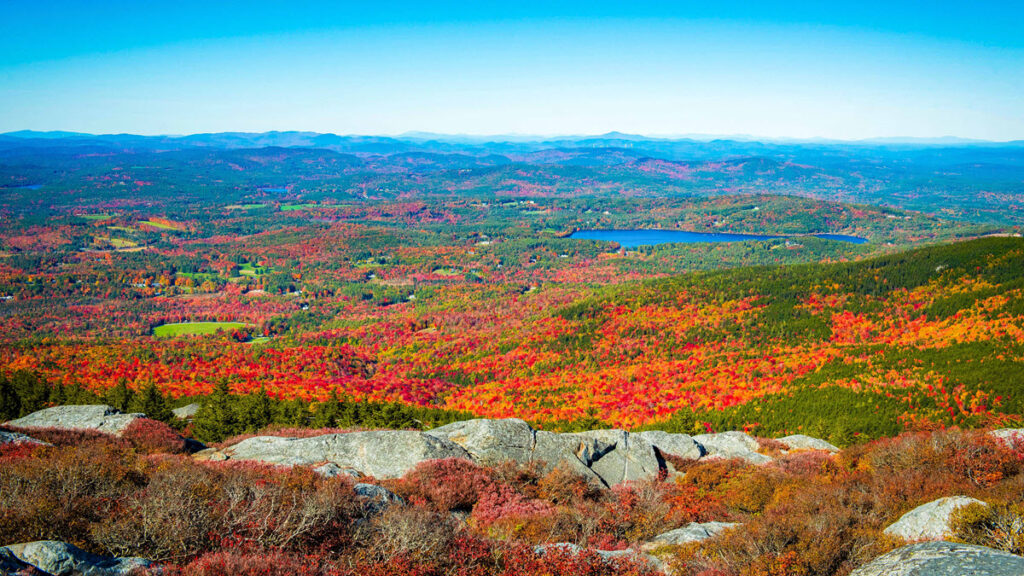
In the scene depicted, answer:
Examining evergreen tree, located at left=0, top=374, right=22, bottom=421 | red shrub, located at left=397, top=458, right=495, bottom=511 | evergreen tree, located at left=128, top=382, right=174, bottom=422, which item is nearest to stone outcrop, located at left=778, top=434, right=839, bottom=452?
red shrub, located at left=397, top=458, right=495, bottom=511

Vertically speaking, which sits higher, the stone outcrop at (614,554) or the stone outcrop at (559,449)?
the stone outcrop at (614,554)

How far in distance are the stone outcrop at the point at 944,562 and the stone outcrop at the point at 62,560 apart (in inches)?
835

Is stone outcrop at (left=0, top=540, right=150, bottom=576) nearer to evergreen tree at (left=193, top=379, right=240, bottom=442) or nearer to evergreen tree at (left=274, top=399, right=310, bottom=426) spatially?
evergreen tree at (left=193, top=379, right=240, bottom=442)

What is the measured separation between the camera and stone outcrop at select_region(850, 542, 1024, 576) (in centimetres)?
1484

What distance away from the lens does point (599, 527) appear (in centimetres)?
2497

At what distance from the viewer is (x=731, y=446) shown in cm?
4831

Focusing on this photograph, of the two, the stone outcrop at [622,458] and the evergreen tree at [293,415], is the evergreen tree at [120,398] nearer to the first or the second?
the evergreen tree at [293,415]

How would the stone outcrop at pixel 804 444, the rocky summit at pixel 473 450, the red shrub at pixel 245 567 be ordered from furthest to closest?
the stone outcrop at pixel 804 444, the rocky summit at pixel 473 450, the red shrub at pixel 245 567

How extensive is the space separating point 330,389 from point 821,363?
88.6 metres

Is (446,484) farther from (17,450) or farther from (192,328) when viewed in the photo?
(192,328)

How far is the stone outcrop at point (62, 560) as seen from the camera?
535 inches

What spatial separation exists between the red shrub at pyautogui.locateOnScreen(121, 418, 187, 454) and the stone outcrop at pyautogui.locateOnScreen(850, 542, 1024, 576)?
37941mm

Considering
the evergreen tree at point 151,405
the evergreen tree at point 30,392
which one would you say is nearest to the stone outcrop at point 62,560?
the evergreen tree at point 151,405

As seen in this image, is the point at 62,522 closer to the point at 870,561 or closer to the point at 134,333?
the point at 870,561
